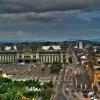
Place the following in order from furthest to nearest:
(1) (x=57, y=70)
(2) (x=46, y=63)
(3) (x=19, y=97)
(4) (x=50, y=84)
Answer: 1. (2) (x=46, y=63)
2. (1) (x=57, y=70)
3. (4) (x=50, y=84)
4. (3) (x=19, y=97)

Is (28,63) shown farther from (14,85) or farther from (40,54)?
(14,85)

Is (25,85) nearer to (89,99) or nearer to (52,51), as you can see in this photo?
(89,99)

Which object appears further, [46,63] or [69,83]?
[46,63]

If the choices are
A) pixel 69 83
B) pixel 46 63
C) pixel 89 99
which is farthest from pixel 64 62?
pixel 89 99

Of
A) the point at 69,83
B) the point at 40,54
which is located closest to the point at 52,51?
the point at 40,54

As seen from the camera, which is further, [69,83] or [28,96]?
[69,83]

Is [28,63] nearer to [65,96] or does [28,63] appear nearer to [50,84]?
[50,84]

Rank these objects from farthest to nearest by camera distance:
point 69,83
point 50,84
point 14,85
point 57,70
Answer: point 57,70 → point 69,83 → point 50,84 → point 14,85

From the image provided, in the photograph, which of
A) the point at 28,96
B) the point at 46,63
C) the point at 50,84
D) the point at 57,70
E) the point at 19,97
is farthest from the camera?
the point at 46,63

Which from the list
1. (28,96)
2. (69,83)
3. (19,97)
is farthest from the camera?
(69,83)
